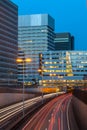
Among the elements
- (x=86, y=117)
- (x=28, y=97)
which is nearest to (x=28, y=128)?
(x=86, y=117)

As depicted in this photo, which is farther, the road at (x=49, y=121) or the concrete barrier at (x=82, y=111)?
the road at (x=49, y=121)

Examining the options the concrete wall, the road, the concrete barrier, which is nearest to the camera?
the concrete barrier

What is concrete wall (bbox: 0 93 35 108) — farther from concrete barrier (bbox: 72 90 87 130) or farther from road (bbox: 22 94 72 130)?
concrete barrier (bbox: 72 90 87 130)

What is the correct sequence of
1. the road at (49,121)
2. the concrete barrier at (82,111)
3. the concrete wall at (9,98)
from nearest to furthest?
the concrete barrier at (82,111), the road at (49,121), the concrete wall at (9,98)

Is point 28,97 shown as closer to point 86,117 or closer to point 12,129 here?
point 12,129

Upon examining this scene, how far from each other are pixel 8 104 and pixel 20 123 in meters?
40.3

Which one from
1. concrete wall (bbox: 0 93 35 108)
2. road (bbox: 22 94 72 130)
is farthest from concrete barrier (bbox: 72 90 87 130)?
concrete wall (bbox: 0 93 35 108)

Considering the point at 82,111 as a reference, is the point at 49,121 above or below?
below

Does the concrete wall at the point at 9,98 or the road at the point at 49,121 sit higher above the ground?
the concrete wall at the point at 9,98

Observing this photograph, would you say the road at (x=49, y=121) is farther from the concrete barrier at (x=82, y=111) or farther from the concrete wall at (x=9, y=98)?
the concrete wall at (x=9, y=98)

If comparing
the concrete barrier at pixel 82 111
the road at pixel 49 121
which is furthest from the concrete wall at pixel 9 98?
the concrete barrier at pixel 82 111

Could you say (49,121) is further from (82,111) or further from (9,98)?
(9,98)

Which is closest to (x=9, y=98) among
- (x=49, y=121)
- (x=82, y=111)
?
(x=49, y=121)

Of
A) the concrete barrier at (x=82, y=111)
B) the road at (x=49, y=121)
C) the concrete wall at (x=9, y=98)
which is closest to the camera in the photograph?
the concrete barrier at (x=82, y=111)
